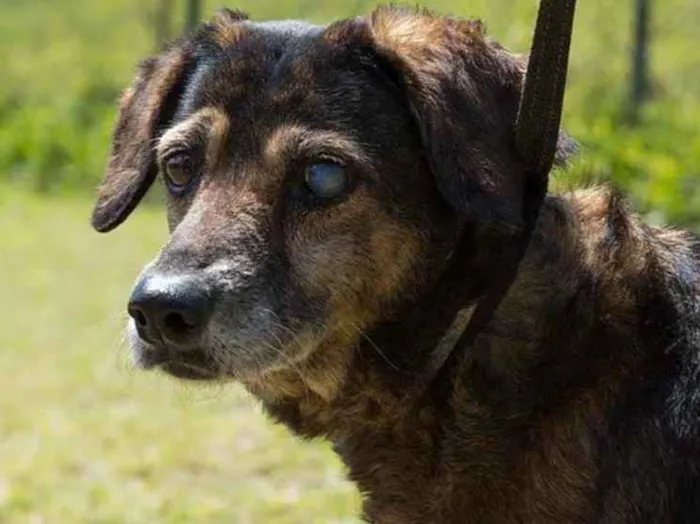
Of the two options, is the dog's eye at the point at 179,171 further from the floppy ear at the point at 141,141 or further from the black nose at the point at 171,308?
the black nose at the point at 171,308

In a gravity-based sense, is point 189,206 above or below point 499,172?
below

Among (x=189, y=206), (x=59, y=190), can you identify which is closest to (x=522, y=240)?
(x=189, y=206)

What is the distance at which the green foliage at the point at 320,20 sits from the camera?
A: 8836 mm

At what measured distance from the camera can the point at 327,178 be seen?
3.01 metres

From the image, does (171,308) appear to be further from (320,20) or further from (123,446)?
(320,20)

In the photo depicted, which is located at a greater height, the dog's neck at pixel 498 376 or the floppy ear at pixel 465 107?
the floppy ear at pixel 465 107

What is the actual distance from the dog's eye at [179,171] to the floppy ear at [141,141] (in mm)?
185

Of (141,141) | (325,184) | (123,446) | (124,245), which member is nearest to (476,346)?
(325,184)

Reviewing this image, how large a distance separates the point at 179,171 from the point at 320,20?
844 cm

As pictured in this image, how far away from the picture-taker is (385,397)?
3.12 meters

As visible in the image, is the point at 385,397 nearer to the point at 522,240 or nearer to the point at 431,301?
the point at 431,301

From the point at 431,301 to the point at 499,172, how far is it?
36cm

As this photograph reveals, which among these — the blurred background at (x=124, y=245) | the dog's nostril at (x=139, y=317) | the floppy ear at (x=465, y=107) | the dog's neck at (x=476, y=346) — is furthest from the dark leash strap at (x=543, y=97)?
the dog's nostril at (x=139, y=317)

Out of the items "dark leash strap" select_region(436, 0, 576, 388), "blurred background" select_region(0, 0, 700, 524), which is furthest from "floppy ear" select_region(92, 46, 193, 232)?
"dark leash strap" select_region(436, 0, 576, 388)
